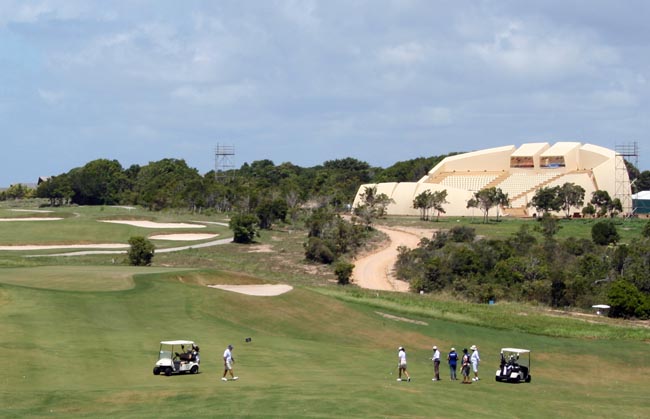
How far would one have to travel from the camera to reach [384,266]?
9144cm

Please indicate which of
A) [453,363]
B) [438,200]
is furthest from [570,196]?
[453,363]

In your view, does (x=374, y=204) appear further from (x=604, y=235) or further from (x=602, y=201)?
(x=604, y=235)

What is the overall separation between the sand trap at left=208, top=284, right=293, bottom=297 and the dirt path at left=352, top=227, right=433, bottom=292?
2471 centimetres

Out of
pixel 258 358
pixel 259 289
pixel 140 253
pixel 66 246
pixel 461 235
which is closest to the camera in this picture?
pixel 258 358

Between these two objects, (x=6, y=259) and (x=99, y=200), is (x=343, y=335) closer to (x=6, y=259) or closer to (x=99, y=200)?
(x=6, y=259)

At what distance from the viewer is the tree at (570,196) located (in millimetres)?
152000

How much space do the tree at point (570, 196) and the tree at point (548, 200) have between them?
2.81 ft

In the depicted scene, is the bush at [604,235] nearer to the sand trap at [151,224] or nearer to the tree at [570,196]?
the tree at [570,196]

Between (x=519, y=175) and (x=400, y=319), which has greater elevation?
(x=519, y=175)

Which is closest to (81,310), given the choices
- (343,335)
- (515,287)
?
(343,335)

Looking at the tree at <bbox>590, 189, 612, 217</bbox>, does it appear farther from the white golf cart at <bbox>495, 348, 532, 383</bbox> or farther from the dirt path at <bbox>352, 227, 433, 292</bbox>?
the white golf cart at <bbox>495, 348, 532, 383</bbox>

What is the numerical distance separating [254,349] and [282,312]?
919 cm

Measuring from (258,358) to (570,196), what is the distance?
421 ft

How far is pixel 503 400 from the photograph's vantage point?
90.2ft
